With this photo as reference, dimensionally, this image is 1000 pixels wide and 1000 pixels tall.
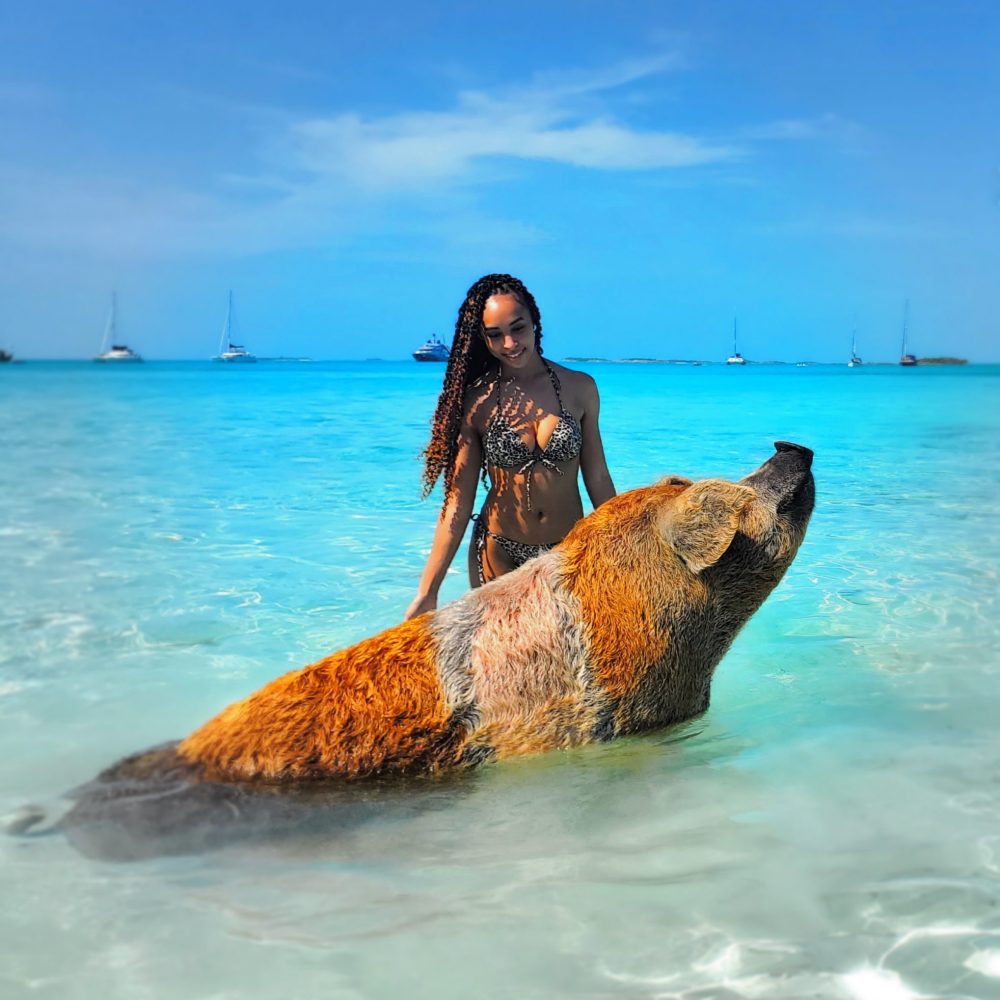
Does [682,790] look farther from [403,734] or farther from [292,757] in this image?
[292,757]

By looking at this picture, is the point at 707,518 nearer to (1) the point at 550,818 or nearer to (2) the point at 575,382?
(1) the point at 550,818

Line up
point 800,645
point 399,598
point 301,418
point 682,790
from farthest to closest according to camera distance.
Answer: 1. point 301,418
2. point 399,598
3. point 800,645
4. point 682,790

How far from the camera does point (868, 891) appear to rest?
3.39m

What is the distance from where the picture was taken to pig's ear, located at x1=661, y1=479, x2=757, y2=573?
3.51 m

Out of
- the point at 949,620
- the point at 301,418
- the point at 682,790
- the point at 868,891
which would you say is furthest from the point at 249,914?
the point at 301,418

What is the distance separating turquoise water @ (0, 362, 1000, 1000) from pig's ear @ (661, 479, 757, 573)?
816 millimetres

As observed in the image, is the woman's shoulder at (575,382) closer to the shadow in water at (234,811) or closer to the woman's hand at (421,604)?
the woman's hand at (421,604)

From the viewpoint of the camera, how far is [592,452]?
500cm

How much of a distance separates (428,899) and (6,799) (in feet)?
6.78

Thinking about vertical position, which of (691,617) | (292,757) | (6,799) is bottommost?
(6,799)

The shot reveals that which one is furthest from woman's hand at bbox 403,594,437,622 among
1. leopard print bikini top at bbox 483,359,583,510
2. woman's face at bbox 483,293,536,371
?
woman's face at bbox 483,293,536,371

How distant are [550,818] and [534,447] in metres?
1.74

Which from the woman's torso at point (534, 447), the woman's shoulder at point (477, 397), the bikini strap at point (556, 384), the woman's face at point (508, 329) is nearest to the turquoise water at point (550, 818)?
the woman's torso at point (534, 447)

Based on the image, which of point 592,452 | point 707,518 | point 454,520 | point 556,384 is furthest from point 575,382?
point 707,518
